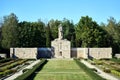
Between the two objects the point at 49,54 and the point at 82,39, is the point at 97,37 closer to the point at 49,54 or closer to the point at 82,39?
the point at 82,39

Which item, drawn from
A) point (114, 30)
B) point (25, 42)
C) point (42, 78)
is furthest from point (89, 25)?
point (42, 78)

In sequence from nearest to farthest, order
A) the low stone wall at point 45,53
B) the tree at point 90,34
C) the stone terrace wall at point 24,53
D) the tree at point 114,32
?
the stone terrace wall at point 24,53 < the low stone wall at point 45,53 < the tree at point 90,34 < the tree at point 114,32

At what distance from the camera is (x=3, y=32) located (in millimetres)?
76750

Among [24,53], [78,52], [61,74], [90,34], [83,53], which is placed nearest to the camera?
[61,74]

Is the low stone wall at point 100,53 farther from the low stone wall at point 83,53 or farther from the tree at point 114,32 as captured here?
the tree at point 114,32

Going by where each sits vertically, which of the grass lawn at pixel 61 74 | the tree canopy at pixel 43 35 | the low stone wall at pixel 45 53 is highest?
the tree canopy at pixel 43 35

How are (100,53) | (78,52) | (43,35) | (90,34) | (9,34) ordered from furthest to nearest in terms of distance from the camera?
(43,35), (90,34), (9,34), (78,52), (100,53)

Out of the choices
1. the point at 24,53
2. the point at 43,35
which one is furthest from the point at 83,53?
the point at 43,35

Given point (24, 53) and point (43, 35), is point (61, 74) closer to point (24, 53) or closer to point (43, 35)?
point (24, 53)

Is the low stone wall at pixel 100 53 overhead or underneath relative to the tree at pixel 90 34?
underneath

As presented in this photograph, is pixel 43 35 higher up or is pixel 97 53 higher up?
pixel 43 35

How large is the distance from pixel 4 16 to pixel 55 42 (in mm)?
16503

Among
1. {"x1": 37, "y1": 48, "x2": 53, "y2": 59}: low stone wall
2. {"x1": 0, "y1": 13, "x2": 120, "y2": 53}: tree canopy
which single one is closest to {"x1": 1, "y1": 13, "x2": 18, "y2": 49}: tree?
{"x1": 0, "y1": 13, "x2": 120, "y2": 53}: tree canopy

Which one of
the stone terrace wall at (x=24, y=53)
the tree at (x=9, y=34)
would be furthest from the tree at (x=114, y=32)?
the tree at (x=9, y=34)
